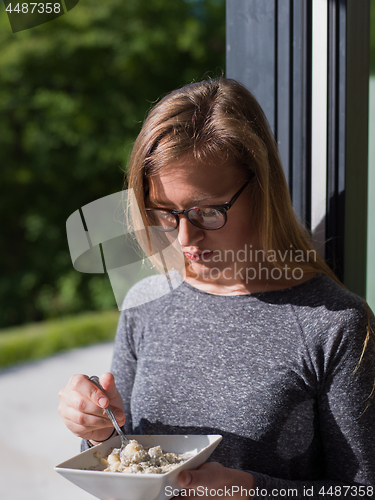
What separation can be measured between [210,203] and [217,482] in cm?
45

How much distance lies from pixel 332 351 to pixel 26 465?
2.65 meters

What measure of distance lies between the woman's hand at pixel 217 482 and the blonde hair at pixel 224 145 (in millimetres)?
395

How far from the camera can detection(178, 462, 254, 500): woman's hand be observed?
648 mm

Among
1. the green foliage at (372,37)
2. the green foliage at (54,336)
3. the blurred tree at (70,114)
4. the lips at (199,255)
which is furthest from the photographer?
the blurred tree at (70,114)

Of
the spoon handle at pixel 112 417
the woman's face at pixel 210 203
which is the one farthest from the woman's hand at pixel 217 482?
the woman's face at pixel 210 203

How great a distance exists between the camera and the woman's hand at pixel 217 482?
2.13 ft

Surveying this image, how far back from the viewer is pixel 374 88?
107 centimetres

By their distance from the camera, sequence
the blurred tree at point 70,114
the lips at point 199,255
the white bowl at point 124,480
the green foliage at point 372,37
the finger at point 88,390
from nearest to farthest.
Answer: the white bowl at point 124,480, the finger at point 88,390, the lips at point 199,255, the green foliage at point 372,37, the blurred tree at point 70,114

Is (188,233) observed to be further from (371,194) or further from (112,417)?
(371,194)

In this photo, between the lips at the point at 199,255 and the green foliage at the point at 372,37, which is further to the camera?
the green foliage at the point at 372,37

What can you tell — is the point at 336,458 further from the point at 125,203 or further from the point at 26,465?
the point at 26,465

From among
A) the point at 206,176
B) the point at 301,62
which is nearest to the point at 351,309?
the point at 206,176

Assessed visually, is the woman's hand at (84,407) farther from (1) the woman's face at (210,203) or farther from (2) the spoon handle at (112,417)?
(1) the woman's face at (210,203)

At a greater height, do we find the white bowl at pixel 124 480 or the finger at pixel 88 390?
the finger at pixel 88 390
